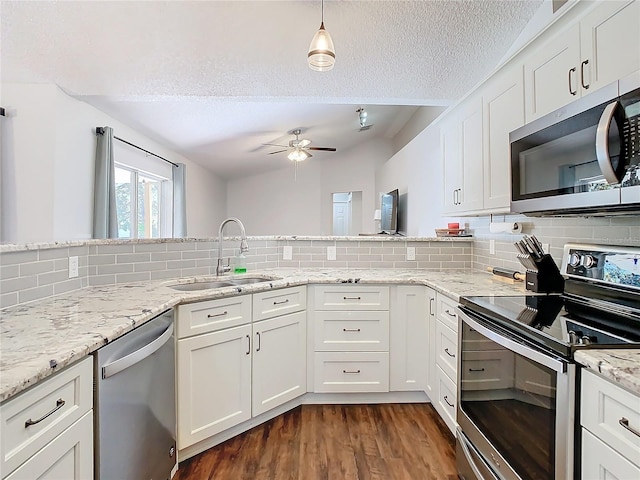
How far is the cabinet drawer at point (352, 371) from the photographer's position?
7.66 ft

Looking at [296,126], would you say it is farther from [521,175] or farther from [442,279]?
[521,175]

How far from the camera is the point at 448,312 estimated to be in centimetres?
196

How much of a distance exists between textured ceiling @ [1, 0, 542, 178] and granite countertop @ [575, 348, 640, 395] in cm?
180

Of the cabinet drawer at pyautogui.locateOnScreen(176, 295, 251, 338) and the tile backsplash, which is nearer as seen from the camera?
the tile backsplash

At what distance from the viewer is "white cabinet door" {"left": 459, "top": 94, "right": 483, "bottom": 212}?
221 cm

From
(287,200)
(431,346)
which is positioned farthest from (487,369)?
(287,200)

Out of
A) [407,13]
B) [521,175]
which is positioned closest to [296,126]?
[407,13]

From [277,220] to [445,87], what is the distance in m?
5.77

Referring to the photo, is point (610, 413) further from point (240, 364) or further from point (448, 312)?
point (240, 364)

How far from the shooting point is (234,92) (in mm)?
2488

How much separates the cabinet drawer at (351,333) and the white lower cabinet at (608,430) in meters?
1.45

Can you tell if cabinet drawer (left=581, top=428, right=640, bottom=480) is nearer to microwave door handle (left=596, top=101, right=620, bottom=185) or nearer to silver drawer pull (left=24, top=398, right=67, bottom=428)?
microwave door handle (left=596, top=101, right=620, bottom=185)

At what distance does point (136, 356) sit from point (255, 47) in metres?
1.78

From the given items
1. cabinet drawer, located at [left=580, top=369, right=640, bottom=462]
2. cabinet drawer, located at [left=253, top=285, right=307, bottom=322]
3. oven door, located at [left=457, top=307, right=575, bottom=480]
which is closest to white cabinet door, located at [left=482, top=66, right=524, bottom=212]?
oven door, located at [left=457, top=307, right=575, bottom=480]
